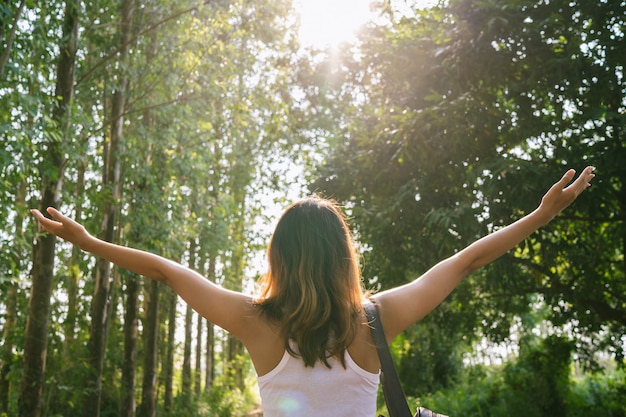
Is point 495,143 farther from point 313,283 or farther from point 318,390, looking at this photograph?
point 318,390

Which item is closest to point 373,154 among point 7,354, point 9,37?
point 9,37

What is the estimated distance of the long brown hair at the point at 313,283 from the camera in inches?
89.7

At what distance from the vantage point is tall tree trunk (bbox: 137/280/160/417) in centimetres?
1797

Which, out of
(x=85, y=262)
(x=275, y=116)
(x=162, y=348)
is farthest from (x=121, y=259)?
(x=162, y=348)

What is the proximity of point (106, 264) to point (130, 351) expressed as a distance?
11.5 feet

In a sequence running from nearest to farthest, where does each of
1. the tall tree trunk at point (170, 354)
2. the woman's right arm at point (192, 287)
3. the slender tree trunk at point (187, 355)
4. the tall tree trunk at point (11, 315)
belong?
the woman's right arm at point (192, 287), the tall tree trunk at point (11, 315), the tall tree trunk at point (170, 354), the slender tree trunk at point (187, 355)

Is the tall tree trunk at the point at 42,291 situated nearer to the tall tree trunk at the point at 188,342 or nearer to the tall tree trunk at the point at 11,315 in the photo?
the tall tree trunk at the point at 11,315

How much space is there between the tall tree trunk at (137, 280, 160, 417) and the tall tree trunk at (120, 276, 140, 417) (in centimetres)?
98

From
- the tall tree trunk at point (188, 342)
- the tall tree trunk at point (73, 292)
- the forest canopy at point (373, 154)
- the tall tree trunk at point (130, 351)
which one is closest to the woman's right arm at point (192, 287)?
the forest canopy at point (373, 154)

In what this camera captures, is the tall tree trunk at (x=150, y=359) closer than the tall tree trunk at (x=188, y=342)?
Yes

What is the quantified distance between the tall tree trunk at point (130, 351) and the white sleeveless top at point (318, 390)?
14.6 m

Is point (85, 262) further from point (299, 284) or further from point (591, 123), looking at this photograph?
point (299, 284)

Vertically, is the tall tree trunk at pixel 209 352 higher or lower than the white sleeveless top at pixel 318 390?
higher

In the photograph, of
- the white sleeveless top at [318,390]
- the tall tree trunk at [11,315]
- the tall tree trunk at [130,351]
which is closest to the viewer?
the white sleeveless top at [318,390]
